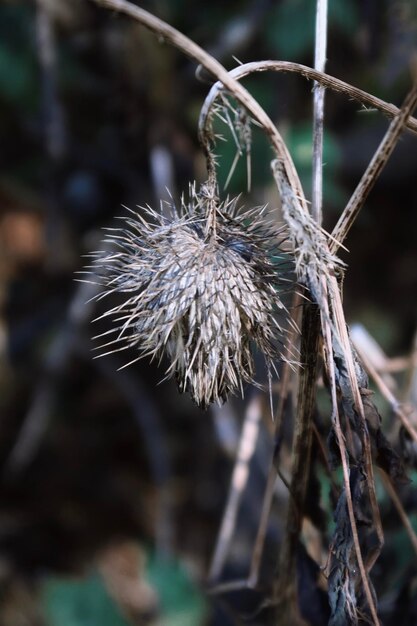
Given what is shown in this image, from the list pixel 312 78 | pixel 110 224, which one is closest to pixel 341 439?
pixel 312 78

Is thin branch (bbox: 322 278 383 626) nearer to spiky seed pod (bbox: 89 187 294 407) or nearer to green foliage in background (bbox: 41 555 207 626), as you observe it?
spiky seed pod (bbox: 89 187 294 407)

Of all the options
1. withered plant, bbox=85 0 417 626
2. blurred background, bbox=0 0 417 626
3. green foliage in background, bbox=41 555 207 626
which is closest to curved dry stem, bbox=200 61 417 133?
withered plant, bbox=85 0 417 626

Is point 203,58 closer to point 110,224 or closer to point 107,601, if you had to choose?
point 107,601

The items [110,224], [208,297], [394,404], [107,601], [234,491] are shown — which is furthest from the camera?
[110,224]

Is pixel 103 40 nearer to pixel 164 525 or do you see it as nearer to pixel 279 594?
pixel 164 525

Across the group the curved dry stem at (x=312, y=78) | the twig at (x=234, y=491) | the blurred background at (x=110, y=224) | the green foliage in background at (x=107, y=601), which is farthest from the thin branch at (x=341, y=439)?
the blurred background at (x=110, y=224)

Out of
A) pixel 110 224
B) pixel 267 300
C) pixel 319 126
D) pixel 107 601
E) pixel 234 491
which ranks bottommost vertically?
pixel 107 601
